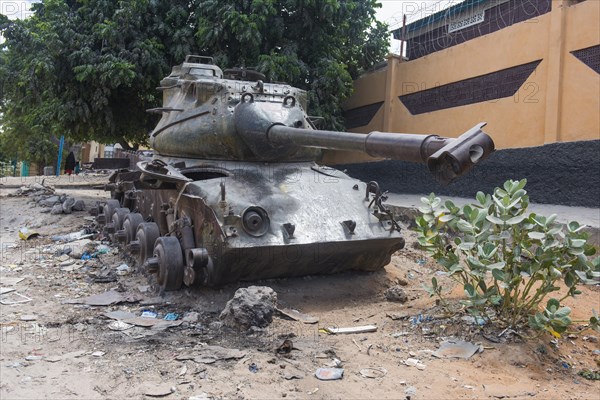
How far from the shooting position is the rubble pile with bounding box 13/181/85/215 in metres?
10.7

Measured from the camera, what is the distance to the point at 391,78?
13.0 metres

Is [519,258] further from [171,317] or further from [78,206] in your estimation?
[78,206]

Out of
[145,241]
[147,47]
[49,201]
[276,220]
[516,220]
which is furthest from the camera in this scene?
[147,47]

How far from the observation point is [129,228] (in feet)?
23.4

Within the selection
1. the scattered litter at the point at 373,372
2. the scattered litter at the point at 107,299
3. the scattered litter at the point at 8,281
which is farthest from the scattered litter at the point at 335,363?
the scattered litter at the point at 8,281

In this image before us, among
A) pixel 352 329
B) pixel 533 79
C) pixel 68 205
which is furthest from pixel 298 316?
pixel 68 205

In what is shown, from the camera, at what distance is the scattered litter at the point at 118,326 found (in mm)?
4824

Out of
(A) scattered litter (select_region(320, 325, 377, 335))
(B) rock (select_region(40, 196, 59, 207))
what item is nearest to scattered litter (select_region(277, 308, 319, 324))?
(A) scattered litter (select_region(320, 325, 377, 335))

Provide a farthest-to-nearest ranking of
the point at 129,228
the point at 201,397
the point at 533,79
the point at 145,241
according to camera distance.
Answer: the point at 533,79, the point at 129,228, the point at 145,241, the point at 201,397

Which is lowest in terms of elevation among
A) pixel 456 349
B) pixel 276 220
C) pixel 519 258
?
pixel 456 349

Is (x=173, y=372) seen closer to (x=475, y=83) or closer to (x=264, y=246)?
(x=264, y=246)

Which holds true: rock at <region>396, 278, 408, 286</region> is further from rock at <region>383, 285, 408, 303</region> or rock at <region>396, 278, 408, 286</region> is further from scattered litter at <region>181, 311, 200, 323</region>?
scattered litter at <region>181, 311, 200, 323</region>

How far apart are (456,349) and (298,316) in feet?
4.90

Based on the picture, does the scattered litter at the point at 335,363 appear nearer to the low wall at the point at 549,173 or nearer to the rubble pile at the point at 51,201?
the low wall at the point at 549,173
